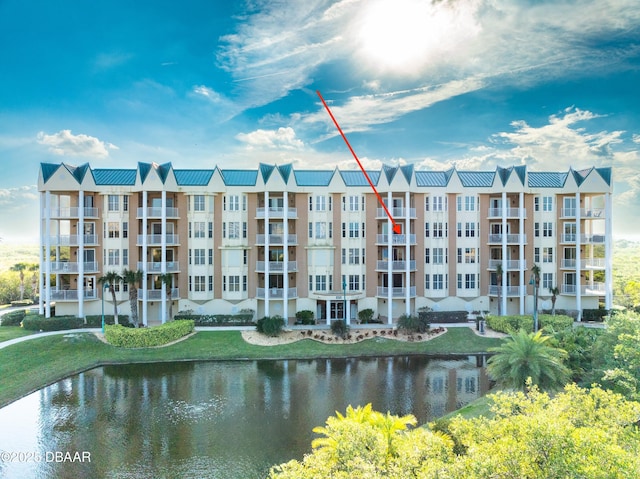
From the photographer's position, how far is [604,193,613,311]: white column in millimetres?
45250

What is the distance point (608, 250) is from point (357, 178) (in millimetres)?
29988

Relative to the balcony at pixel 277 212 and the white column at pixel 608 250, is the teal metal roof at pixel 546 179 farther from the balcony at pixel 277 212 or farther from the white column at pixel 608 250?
the balcony at pixel 277 212

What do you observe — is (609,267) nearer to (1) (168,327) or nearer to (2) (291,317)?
(2) (291,317)

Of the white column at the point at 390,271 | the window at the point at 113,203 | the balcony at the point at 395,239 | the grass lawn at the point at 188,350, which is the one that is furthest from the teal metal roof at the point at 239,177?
the grass lawn at the point at 188,350

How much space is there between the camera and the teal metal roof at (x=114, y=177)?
44.9m

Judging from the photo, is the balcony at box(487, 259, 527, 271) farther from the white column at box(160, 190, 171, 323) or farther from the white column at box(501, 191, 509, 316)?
the white column at box(160, 190, 171, 323)

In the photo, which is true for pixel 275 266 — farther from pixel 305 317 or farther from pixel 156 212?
pixel 156 212

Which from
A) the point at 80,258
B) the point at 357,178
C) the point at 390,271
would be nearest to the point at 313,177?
the point at 357,178

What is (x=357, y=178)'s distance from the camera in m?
47.2

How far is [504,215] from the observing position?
4541cm

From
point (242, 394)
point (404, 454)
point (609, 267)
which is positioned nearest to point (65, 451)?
point (242, 394)

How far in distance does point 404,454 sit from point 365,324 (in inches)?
1294

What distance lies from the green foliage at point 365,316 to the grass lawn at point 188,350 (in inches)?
205

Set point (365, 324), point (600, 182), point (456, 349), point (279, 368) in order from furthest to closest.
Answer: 1. point (600, 182)
2. point (365, 324)
3. point (456, 349)
4. point (279, 368)
